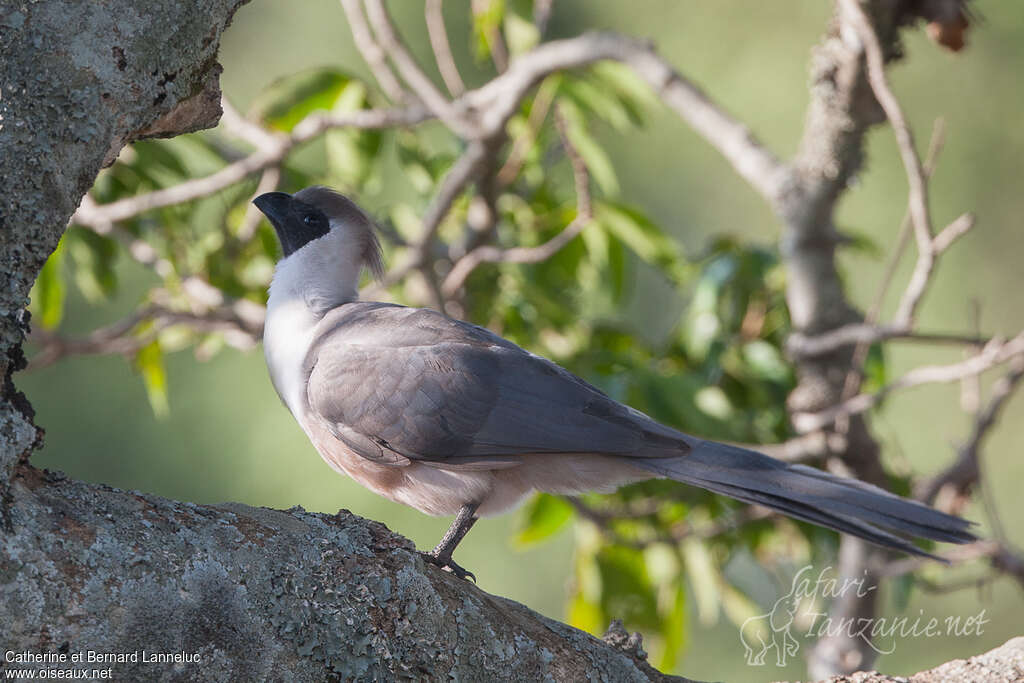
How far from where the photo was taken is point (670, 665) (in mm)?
3773

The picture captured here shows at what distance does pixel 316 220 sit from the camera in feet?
10.6

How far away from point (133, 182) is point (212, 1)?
6.14 feet

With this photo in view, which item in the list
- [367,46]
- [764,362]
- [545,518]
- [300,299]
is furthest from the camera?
[367,46]

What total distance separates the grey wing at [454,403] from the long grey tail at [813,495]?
0.21 feet

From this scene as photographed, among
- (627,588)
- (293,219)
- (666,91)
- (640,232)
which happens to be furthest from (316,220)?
(627,588)

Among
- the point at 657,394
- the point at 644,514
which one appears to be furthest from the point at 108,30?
the point at 644,514

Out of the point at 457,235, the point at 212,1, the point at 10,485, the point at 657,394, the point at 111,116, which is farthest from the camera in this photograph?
the point at 457,235

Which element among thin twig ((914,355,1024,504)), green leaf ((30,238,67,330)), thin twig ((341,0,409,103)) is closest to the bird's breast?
green leaf ((30,238,67,330))

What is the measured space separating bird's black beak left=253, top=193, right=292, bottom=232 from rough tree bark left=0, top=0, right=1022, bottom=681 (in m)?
1.26

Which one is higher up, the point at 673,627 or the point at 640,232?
the point at 640,232

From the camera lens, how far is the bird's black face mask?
320 centimetres

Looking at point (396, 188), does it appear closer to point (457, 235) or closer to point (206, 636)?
point (457, 235)

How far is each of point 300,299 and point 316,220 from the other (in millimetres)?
284

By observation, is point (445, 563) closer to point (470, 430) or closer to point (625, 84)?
point (470, 430)
